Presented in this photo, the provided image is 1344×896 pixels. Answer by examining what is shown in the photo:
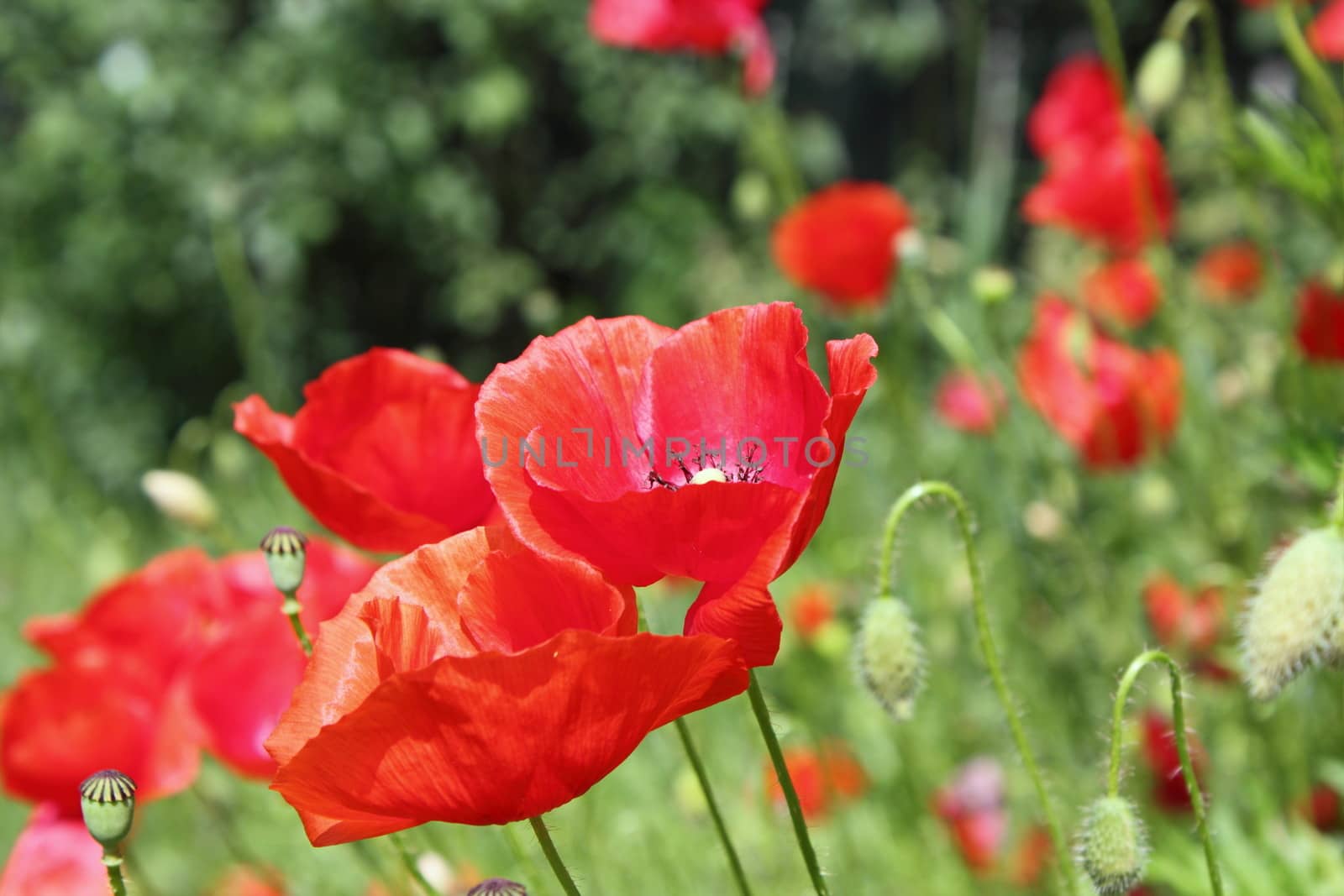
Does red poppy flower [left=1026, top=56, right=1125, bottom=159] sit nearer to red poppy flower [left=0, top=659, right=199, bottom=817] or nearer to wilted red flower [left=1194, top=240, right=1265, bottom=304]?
wilted red flower [left=1194, top=240, right=1265, bottom=304]

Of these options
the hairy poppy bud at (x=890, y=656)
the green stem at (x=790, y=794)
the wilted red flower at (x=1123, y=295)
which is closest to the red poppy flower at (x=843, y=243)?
the wilted red flower at (x=1123, y=295)

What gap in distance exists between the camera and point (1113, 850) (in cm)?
75

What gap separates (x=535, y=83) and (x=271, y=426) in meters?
5.02

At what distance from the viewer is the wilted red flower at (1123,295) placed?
2.35 m

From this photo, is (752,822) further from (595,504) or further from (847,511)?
(847,511)

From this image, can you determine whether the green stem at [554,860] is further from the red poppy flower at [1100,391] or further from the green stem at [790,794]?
the red poppy flower at [1100,391]

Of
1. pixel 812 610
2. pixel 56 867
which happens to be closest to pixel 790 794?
pixel 56 867

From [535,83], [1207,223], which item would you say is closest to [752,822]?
[1207,223]

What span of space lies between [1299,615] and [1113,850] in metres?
0.20

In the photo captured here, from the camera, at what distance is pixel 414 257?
5844 millimetres

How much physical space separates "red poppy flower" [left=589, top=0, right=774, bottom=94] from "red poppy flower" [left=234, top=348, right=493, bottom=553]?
134cm

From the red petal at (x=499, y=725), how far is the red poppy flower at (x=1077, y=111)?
2.02 m

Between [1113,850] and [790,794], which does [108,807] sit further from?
[1113,850]

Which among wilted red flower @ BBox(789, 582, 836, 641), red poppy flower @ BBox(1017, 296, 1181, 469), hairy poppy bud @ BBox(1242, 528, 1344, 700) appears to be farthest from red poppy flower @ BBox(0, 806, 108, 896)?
red poppy flower @ BBox(1017, 296, 1181, 469)
